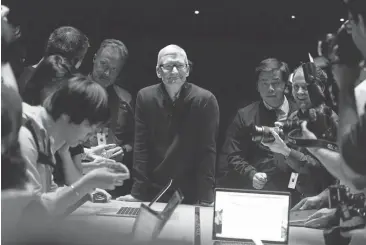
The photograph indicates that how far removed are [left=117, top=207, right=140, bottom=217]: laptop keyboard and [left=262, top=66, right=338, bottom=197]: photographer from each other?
1044 mm

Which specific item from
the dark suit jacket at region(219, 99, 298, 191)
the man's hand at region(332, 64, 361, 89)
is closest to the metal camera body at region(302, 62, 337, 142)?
the man's hand at region(332, 64, 361, 89)

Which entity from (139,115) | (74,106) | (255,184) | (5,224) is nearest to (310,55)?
(255,184)

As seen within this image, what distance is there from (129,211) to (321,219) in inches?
49.4

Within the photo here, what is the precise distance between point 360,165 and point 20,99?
2321 millimetres

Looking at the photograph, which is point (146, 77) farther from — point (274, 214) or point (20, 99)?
point (274, 214)

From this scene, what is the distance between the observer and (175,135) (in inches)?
121

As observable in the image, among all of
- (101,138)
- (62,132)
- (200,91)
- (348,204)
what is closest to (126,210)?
(101,138)

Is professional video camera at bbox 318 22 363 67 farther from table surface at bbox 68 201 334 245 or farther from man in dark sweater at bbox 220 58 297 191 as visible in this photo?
table surface at bbox 68 201 334 245

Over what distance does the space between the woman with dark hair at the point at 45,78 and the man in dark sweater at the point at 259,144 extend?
1.24 metres

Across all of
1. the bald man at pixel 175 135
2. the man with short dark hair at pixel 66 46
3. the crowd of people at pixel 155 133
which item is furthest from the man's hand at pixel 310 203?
the man with short dark hair at pixel 66 46

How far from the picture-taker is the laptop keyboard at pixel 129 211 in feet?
9.41

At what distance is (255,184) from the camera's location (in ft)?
9.82

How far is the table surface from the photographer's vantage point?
104 inches

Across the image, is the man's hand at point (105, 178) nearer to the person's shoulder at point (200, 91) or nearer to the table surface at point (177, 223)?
the table surface at point (177, 223)
